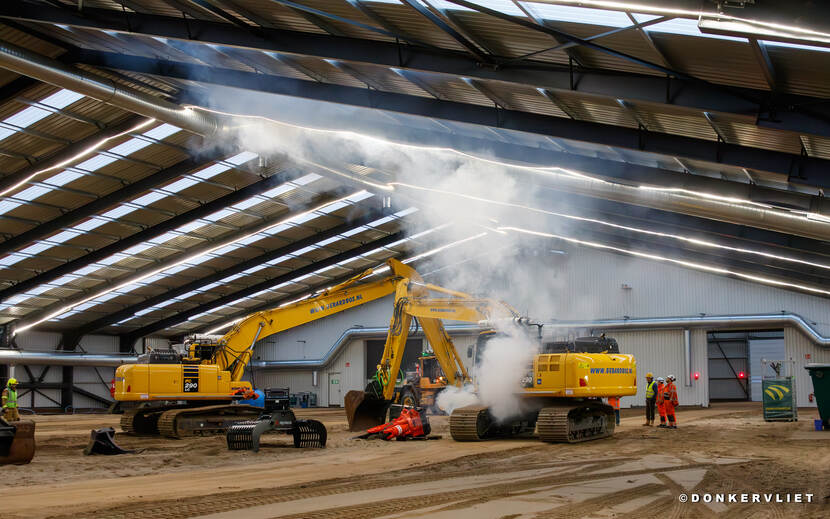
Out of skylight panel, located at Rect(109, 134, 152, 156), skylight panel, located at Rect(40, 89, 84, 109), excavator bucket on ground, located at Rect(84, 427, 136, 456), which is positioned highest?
skylight panel, located at Rect(40, 89, 84, 109)

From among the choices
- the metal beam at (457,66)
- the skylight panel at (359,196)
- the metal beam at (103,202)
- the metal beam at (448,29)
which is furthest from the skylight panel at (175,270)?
the metal beam at (448,29)

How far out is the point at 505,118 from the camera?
47.1 ft

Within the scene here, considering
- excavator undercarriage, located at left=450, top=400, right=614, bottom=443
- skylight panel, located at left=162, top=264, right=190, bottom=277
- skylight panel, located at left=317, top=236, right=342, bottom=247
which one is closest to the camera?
excavator undercarriage, located at left=450, top=400, right=614, bottom=443

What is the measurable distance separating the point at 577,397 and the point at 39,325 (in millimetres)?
29143

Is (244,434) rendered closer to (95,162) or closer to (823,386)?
(95,162)

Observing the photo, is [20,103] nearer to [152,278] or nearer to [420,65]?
[420,65]

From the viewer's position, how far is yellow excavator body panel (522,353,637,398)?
15.8 metres

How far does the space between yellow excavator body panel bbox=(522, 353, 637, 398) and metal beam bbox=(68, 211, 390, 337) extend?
1617cm

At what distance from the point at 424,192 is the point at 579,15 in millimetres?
10978

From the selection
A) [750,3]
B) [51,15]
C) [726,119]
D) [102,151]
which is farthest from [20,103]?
[750,3]

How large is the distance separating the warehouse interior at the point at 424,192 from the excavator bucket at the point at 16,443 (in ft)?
2.34

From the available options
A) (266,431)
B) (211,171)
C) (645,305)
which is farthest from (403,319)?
(645,305)

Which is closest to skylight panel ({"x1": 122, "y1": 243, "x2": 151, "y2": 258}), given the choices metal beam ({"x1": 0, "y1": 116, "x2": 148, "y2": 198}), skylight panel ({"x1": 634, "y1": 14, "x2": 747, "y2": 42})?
metal beam ({"x1": 0, "y1": 116, "x2": 148, "y2": 198})

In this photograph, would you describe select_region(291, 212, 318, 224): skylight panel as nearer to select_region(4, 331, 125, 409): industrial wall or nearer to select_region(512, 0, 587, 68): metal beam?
select_region(4, 331, 125, 409): industrial wall
